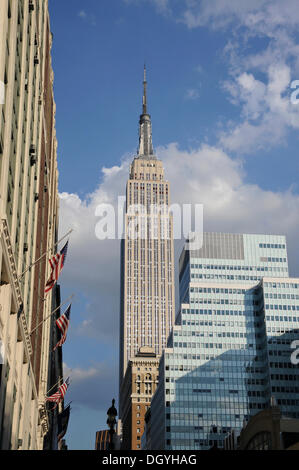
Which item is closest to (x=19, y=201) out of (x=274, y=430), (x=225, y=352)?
(x=274, y=430)

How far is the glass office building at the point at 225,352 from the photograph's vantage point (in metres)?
150

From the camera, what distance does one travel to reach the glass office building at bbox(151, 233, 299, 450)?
492 ft

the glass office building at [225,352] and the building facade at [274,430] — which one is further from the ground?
the glass office building at [225,352]

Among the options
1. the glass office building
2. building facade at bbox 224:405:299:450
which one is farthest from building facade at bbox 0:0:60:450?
the glass office building

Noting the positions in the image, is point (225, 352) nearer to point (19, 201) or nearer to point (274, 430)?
point (274, 430)

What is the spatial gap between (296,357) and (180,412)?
96.6 feet

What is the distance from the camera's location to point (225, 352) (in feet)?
516

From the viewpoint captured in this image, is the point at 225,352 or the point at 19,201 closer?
the point at 19,201

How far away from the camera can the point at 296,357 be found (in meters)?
153

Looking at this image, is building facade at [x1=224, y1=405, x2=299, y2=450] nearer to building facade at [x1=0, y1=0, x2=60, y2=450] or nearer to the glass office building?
building facade at [x1=0, y1=0, x2=60, y2=450]

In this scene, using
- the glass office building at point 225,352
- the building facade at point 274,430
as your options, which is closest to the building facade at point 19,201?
the building facade at point 274,430

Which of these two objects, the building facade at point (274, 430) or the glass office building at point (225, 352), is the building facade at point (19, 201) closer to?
the building facade at point (274, 430)
